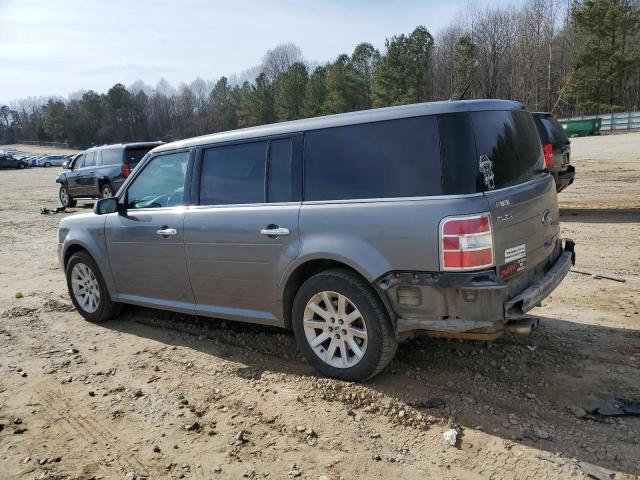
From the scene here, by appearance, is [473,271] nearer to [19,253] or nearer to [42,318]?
[42,318]

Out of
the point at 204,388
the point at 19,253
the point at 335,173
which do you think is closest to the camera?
the point at 335,173

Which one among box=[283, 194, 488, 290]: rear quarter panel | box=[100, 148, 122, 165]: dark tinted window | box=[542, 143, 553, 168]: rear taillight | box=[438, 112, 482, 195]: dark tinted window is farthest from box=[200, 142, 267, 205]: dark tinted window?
box=[100, 148, 122, 165]: dark tinted window

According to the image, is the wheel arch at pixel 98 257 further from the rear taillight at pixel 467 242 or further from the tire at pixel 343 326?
the rear taillight at pixel 467 242

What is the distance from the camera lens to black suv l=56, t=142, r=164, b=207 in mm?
15180

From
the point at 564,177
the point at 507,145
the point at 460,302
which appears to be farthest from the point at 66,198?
the point at 460,302

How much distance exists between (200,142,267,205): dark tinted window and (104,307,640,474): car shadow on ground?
1404mm

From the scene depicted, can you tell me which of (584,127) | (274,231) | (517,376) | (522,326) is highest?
(584,127)

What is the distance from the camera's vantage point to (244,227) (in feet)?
13.7

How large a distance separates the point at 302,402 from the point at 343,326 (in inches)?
24.5

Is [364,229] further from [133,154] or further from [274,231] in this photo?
[133,154]

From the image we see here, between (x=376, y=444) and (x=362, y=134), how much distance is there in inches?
82.4

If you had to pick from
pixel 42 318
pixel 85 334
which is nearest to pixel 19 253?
pixel 42 318

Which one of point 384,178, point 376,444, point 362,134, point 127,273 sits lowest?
point 376,444

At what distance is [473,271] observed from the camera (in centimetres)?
321
